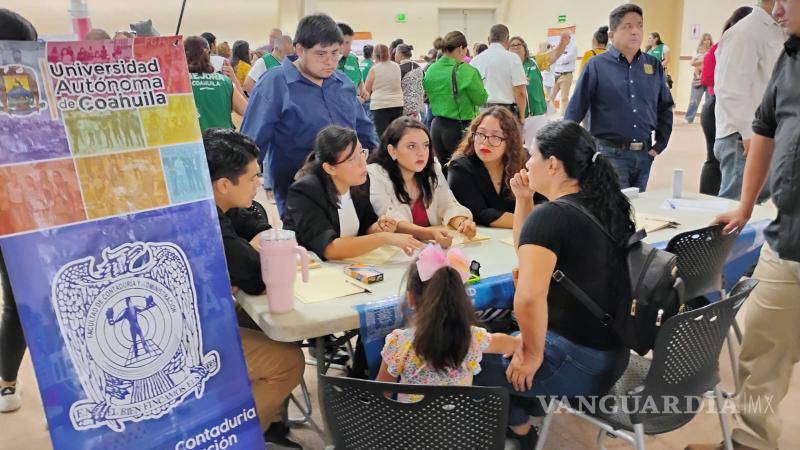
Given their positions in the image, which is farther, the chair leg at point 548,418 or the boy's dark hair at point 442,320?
the chair leg at point 548,418

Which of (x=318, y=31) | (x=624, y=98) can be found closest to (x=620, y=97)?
(x=624, y=98)

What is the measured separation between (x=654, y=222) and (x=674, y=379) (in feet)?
3.46

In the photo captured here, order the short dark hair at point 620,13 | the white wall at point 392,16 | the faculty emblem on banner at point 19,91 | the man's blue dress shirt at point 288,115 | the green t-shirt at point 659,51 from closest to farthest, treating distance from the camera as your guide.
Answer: the faculty emblem on banner at point 19,91 → the man's blue dress shirt at point 288,115 → the short dark hair at point 620,13 → the green t-shirt at point 659,51 → the white wall at point 392,16

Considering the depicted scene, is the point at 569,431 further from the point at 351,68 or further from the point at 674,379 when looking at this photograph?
the point at 351,68

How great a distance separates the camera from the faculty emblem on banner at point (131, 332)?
1.50 meters

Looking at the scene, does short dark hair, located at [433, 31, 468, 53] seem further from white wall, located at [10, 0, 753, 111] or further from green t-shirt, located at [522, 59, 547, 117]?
white wall, located at [10, 0, 753, 111]

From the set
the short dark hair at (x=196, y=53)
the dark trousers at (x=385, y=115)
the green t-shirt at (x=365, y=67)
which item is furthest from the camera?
the green t-shirt at (x=365, y=67)

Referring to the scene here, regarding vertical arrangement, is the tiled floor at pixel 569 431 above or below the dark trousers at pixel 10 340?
below

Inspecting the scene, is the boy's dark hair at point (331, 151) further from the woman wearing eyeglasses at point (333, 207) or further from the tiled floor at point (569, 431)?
the tiled floor at point (569, 431)

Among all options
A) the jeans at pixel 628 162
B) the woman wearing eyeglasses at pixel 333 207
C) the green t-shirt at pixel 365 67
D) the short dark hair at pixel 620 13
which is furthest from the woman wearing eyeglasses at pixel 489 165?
the green t-shirt at pixel 365 67

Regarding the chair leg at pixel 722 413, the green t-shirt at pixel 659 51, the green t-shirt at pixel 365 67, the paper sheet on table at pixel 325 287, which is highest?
the green t-shirt at pixel 365 67

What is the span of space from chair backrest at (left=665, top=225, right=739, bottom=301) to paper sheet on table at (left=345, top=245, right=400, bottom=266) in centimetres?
92

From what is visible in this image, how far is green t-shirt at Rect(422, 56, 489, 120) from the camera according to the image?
4.79 metres

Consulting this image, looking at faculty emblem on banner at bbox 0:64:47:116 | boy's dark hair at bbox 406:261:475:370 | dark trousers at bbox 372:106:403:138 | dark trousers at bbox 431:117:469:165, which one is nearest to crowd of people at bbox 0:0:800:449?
boy's dark hair at bbox 406:261:475:370
